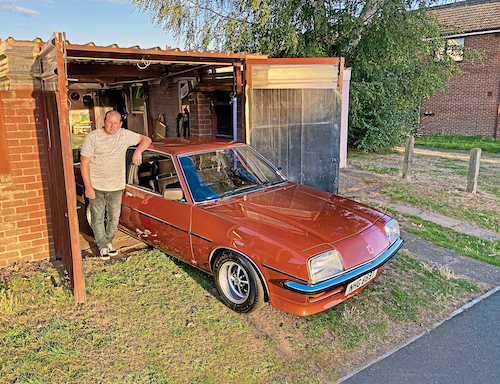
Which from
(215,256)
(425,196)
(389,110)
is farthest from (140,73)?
(389,110)

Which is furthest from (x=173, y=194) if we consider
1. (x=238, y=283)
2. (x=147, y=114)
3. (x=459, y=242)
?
(x=147, y=114)

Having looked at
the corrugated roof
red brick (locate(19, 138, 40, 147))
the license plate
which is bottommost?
the license plate

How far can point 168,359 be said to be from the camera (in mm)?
3275

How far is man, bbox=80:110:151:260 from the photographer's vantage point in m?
4.57

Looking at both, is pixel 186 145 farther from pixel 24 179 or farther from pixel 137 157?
pixel 24 179

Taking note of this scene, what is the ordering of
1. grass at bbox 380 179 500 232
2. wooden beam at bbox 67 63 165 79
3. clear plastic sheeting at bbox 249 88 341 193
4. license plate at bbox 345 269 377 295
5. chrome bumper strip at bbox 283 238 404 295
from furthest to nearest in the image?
wooden beam at bbox 67 63 165 79, grass at bbox 380 179 500 232, clear plastic sheeting at bbox 249 88 341 193, license plate at bbox 345 269 377 295, chrome bumper strip at bbox 283 238 404 295

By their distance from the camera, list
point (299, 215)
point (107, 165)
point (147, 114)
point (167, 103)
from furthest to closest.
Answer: point (147, 114) < point (167, 103) < point (107, 165) < point (299, 215)

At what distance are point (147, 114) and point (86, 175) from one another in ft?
24.1

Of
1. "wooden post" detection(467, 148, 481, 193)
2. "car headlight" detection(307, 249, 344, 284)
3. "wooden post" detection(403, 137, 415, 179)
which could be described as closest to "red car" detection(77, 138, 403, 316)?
"car headlight" detection(307, 249, 344, 284)

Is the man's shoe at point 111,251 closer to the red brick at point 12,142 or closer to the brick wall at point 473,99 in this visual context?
the red brick at point 12,142

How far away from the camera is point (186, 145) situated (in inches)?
199

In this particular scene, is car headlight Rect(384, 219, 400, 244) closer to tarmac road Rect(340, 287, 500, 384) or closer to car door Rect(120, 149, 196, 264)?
tarmac road Rect(340, 287, 500, 384)

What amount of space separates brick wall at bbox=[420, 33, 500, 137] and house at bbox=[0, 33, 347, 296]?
15646 mm

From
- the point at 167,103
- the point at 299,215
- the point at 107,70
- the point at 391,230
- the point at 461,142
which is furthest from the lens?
the point at 461,142
